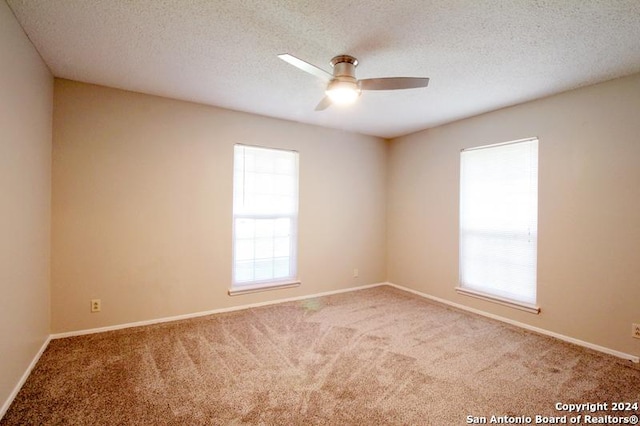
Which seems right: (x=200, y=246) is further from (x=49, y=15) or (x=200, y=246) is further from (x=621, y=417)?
(x=621, y=417)

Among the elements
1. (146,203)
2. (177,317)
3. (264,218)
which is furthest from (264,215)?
(177,317)

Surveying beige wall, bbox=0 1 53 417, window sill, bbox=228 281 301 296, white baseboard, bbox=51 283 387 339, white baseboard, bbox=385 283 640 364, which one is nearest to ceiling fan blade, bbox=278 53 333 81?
beige wall, bbox=0 1 53 417

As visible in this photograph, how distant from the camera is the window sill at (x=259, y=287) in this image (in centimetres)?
367

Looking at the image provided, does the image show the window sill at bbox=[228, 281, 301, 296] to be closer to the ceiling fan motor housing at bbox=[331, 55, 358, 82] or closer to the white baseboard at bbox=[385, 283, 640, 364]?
the white baseboard at bbox=[385, 283, 640, 364]

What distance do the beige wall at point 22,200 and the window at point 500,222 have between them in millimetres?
4289

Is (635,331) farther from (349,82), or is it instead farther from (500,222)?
(349,82)

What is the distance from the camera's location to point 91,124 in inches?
115

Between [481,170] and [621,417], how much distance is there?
257 cm

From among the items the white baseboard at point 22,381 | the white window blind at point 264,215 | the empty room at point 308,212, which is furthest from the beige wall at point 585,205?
the white baseboard at point 22,381

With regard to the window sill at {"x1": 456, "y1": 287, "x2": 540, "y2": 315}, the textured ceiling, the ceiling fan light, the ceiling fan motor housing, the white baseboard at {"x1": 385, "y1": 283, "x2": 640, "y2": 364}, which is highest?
the textured ceiling

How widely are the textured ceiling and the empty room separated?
0.07ft

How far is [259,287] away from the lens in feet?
12.5

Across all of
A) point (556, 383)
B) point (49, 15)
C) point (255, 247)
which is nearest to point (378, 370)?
point (556, 383)

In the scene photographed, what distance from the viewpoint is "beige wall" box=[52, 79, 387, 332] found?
2.85m
